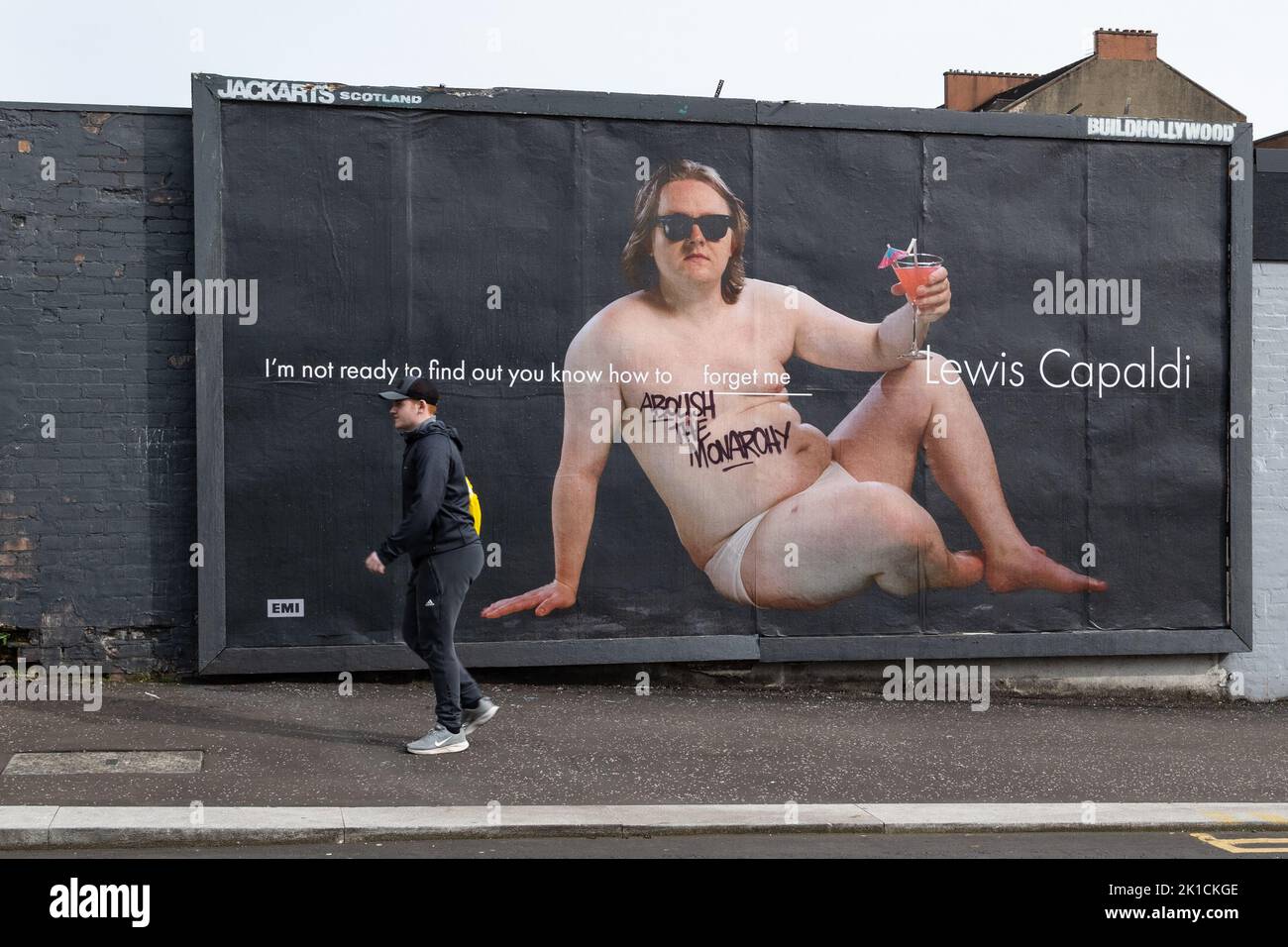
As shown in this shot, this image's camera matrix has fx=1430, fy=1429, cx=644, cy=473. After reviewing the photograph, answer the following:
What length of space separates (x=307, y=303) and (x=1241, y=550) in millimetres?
7474

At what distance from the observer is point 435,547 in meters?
8.09

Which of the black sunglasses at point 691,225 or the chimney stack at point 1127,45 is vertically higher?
the chimney stack at point 1127,45

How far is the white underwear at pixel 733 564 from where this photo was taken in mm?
10570

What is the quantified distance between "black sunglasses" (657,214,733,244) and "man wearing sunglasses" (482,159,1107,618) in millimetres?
10

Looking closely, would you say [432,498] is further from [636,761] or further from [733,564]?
[733,564]

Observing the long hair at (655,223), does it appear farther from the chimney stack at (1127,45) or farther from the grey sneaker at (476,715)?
the chimney stack at (1127,45)

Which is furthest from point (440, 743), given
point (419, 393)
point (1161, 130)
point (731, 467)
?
point (1161, 130)

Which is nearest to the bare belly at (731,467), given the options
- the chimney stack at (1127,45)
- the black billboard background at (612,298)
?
the black billboard background at (612,298)

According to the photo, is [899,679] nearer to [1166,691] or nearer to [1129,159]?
[1166,691]

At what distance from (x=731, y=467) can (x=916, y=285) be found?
201 centimetres

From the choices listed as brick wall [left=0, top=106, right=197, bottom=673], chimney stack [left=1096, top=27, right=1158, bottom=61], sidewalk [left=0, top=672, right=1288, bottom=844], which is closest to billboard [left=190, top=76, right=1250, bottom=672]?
brick wall [left=0, top=106, right=197, bottom=673]

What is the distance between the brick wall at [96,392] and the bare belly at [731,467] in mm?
3364

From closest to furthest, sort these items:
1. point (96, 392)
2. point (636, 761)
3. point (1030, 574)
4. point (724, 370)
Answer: point (636, 761)
point (96, 392)
point (724, 370)
point (1030, 574)
